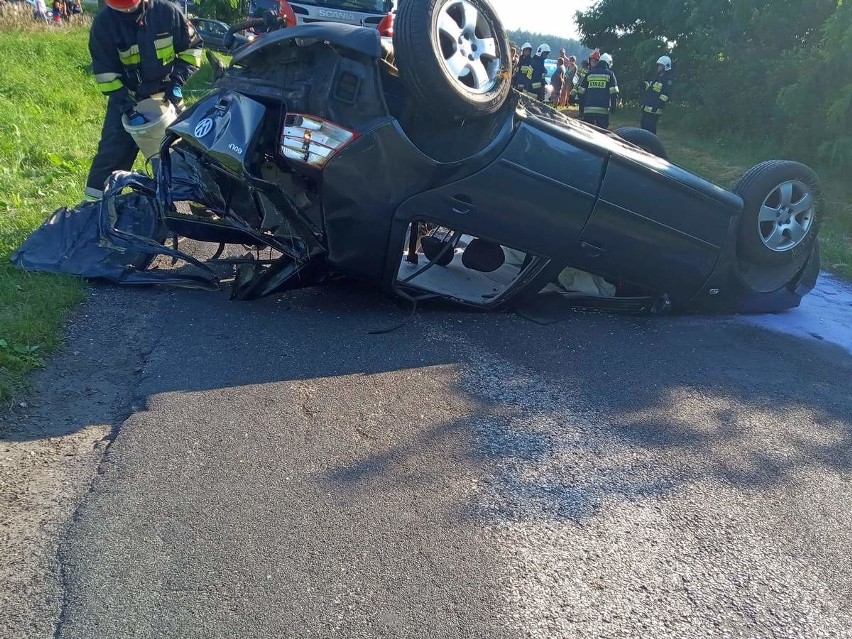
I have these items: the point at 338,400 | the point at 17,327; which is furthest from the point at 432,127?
the point at 17,327

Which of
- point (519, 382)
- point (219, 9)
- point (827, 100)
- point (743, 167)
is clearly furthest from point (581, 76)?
point (519, 382)

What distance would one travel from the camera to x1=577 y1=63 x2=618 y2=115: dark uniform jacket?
1363cm

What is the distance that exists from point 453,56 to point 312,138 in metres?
0.87

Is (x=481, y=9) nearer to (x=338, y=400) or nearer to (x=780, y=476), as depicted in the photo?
(x=338, y=400)

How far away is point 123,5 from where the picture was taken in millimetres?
5738

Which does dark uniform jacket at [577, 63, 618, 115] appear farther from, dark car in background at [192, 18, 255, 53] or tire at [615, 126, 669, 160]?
tire at [615, 126, 669, 160]

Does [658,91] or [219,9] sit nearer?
[658,91]

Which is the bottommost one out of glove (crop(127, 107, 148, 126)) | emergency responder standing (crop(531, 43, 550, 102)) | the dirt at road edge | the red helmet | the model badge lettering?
emergency responder standing (crop(531, 43, 550, 102))

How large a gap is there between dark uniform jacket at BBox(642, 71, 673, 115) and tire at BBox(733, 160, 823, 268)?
30.5ft

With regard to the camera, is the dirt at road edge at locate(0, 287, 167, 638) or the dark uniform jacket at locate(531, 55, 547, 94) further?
the dark uniform jacket at locate(531, 55, 547, 94)

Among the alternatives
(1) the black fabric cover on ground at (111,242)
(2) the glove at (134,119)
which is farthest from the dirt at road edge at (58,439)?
(2) the glove at (134,119)

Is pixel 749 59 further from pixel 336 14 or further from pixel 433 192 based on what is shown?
pixel 433 192

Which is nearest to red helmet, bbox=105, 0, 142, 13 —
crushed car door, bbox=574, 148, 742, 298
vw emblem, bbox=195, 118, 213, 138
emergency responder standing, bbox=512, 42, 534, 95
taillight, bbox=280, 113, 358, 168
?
vw emblem, bbox=195, 118, 213, 138

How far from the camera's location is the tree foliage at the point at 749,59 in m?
12.0
